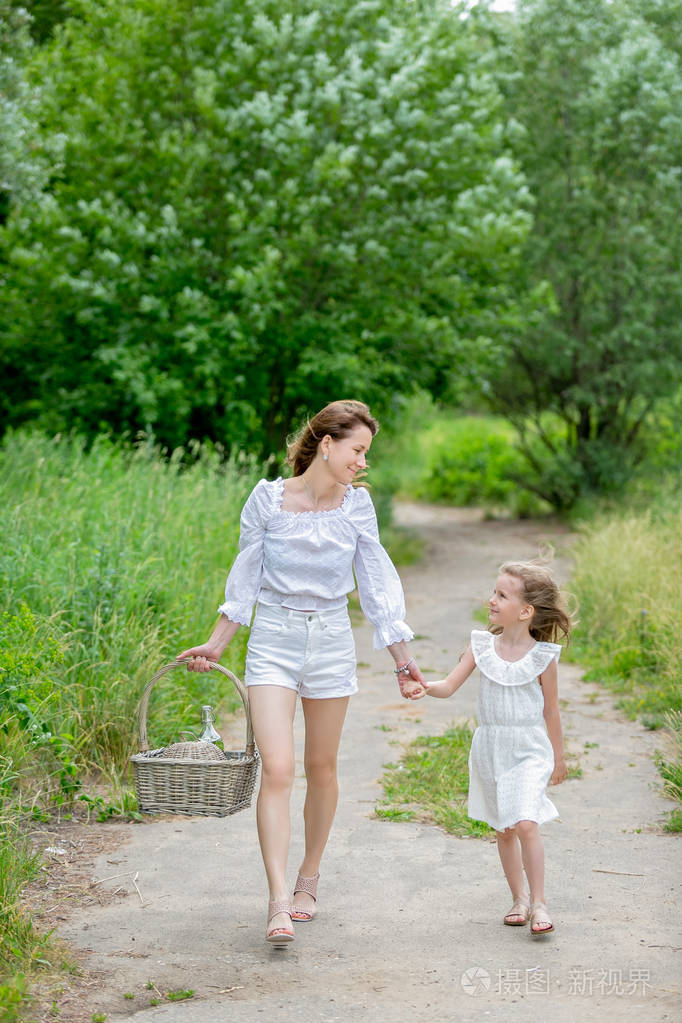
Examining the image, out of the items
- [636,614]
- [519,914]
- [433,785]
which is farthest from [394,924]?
[636,614]

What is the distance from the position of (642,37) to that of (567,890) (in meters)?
14.7

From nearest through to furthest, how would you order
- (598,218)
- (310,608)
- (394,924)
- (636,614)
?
(310,608) → (394,924) → (636,614) → (598,218)

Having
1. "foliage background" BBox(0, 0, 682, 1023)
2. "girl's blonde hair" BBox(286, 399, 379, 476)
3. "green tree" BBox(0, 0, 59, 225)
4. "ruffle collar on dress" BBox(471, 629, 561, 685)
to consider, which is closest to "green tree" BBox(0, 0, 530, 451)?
"foliage background" BBox(0, 0, 682, 1023)

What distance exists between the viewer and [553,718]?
14.4 ft

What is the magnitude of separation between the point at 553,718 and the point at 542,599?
433 mm

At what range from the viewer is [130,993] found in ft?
12.5

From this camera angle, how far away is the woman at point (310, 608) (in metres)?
4.26

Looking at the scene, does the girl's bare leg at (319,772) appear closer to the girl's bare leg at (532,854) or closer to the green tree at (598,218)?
the girl's bare leg at (532,854)

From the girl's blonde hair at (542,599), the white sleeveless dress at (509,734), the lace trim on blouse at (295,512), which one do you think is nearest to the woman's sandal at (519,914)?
the white sleeveless dress at (509,734)

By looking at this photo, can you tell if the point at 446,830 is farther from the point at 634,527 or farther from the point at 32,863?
the point at 634,527

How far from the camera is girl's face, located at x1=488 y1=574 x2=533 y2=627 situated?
4402 millimetres

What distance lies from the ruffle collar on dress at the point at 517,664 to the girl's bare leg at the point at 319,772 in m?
0.52
